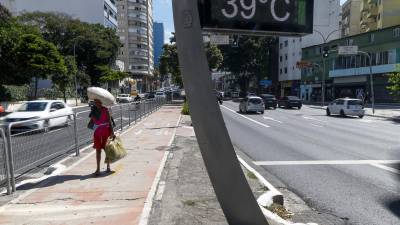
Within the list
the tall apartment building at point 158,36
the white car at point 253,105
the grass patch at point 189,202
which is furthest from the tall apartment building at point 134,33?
the grass patch at point 189,202

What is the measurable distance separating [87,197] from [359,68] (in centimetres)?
5368

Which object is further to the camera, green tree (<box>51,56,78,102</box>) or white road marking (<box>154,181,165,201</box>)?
green tree (<box>51,56,78,102</box>)

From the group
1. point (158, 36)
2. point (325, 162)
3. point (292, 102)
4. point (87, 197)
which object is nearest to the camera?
point (87, 197)

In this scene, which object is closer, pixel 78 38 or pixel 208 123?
pixel 208 123

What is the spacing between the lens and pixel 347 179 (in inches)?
354

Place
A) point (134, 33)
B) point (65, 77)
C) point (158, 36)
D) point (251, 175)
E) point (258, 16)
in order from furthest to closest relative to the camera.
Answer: point (158, 36) < point (134, 33) < point (65, 77) < point (251, 175) < point (258, 16)

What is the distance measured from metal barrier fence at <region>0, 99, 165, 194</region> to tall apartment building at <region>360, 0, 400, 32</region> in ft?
231

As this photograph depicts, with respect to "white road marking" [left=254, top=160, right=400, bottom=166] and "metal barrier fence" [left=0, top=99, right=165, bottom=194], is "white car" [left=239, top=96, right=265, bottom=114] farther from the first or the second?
"white road marking" [left=254, top=160, right=400, bottom=166]

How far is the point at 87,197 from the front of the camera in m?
6.71

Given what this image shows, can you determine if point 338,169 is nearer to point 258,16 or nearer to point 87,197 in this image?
point 87,197

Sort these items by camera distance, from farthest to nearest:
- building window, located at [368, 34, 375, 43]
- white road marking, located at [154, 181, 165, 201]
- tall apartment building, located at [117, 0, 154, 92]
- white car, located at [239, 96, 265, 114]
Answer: tall apartment building, located at [117, 0, 154, 92], building window, located at [368, 34, 375, 43], white car, located at [239, 96, 265, 114], white road marking, located at [154, 181, 165, 201]

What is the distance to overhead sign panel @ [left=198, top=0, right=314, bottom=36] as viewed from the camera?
448cm

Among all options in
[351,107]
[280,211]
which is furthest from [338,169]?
[351,107]

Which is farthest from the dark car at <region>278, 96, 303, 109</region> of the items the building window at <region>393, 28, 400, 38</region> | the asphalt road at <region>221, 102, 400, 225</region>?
the asphalt road at <region>221, 102, 400, 225</region>
